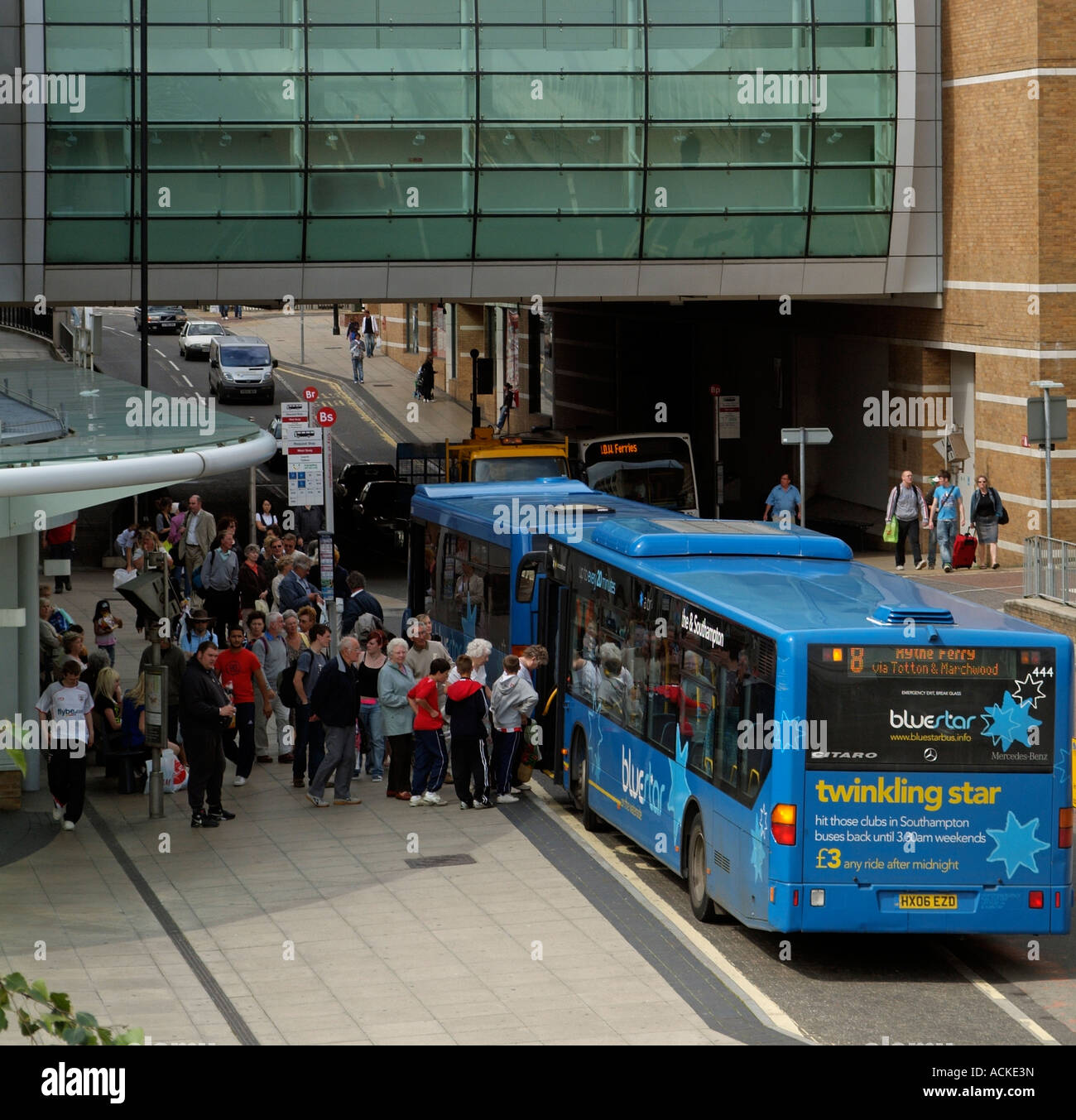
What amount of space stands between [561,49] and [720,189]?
3.80 metres

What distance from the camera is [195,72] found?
33125mm

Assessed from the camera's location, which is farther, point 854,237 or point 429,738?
point 854,237

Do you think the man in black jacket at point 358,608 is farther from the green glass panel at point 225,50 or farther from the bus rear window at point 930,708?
the green glass panel at point 225,50

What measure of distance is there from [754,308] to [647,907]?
102ft

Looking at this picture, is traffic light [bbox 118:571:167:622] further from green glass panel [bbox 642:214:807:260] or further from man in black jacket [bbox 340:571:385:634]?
green glass panel [bbox 642:214:807:260]

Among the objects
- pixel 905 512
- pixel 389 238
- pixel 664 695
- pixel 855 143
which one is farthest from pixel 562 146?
pixel 664 695

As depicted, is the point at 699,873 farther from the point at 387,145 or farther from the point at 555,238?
the point at 387,145

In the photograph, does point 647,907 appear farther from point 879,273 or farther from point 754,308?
point 754,308

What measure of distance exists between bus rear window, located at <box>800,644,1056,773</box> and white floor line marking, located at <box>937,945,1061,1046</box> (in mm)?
1447

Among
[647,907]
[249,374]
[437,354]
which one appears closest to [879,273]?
[647,907]

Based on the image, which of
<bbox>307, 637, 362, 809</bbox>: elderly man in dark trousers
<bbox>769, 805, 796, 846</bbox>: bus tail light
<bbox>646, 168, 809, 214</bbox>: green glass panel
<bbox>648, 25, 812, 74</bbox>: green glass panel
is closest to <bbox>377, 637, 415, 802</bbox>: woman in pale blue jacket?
<bbox>307, 637, 362, 809</bbox>: elderly man in dark trousers

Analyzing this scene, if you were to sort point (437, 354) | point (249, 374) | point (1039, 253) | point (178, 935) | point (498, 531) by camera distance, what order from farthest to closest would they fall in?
point (437, 354)
point (249, 374)
point (1039, 253)
point (498, 531)
point (178, 935)

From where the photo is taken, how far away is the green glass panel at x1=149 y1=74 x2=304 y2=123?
109 ft

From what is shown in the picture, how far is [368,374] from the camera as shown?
72562 mm
